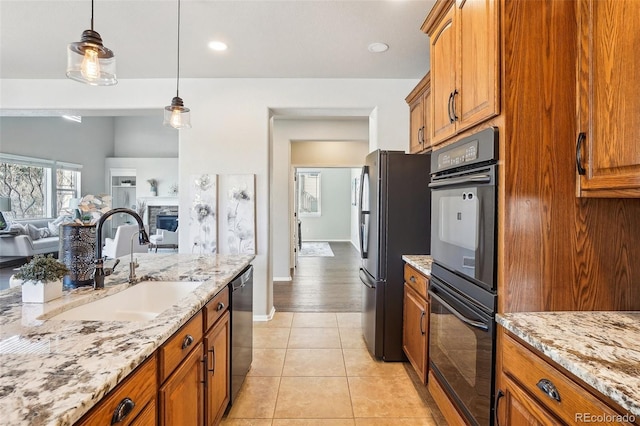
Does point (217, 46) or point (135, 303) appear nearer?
point (135, 303)

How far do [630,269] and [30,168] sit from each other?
10300 mm

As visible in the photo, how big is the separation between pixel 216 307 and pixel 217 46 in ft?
7.68

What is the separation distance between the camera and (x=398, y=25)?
8.45 ft

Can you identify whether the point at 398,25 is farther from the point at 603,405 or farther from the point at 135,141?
the point at 135,141

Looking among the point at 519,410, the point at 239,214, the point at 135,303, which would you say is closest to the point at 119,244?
the point at 239,214

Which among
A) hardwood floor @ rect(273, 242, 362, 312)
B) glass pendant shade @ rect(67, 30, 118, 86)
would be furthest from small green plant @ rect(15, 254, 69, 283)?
hardwood floor @ rect(273, 242, 362, 312)

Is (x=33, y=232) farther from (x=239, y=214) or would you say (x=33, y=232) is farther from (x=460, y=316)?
(x=460, y=316)

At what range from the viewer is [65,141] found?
8555 millimetres

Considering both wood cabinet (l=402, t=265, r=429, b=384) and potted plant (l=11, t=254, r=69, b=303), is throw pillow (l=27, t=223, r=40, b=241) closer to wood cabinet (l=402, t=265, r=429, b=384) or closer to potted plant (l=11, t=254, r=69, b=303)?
potted plant (l=11, t=254, r=69, b=303)

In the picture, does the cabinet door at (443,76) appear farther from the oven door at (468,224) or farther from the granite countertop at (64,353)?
the granite countertop at (64,353)

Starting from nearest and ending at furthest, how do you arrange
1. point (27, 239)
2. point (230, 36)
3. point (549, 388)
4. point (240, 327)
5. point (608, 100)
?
point (549, 388) < point (608, 100) < point (240, 327) < point (230, 36) < point (27, 239)

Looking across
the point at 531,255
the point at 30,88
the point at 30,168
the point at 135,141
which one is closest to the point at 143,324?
the point at 531,255

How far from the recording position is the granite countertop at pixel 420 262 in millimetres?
2126

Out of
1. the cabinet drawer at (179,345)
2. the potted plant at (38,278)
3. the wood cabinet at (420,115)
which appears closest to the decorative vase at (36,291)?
the potted plant at (38,278)
